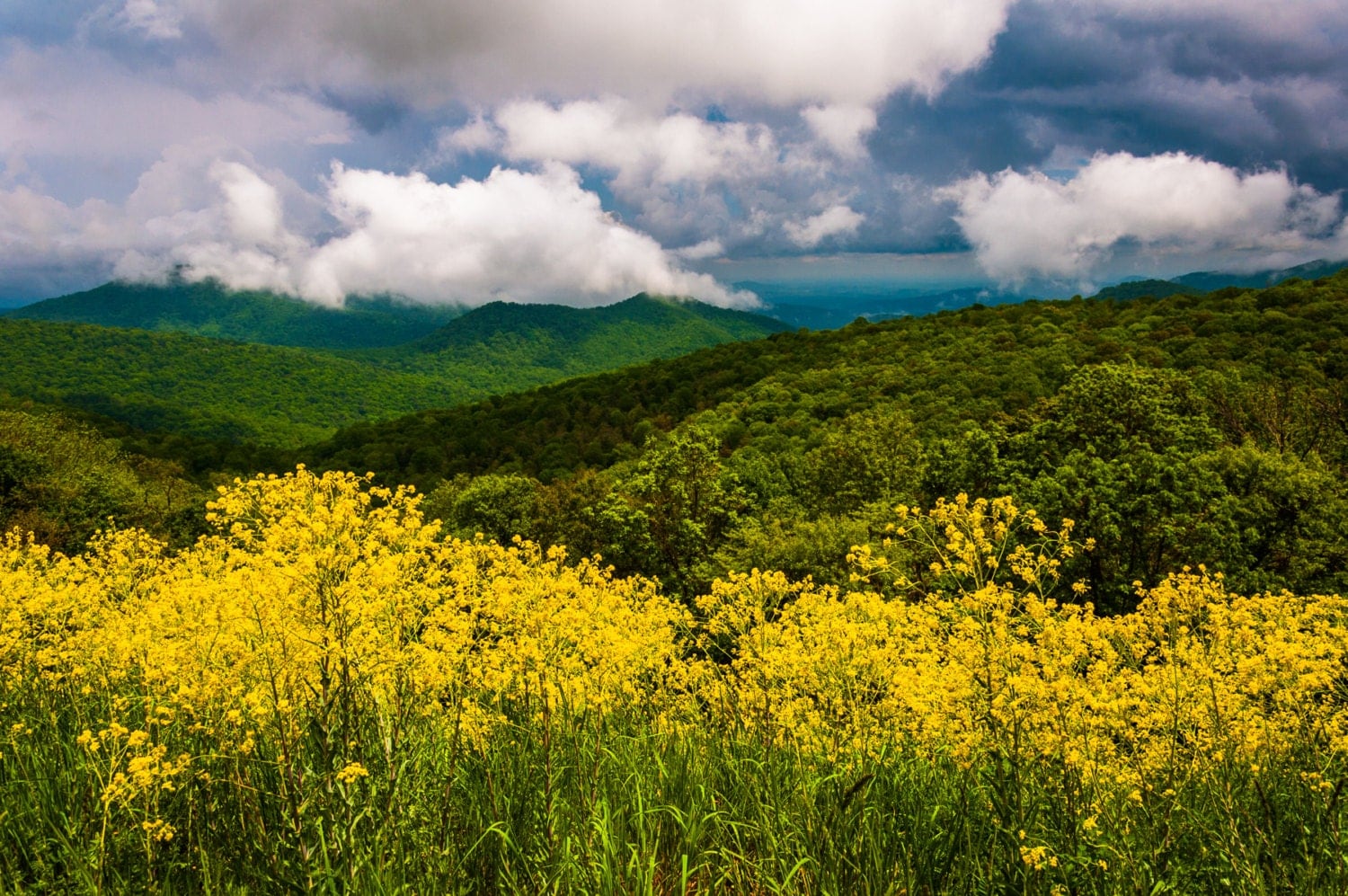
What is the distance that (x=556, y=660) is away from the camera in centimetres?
483

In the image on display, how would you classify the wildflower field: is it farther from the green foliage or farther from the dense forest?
the green foliage

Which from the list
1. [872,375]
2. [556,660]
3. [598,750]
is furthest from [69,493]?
[872,375]

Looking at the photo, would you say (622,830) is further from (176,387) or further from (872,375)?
(176,387)

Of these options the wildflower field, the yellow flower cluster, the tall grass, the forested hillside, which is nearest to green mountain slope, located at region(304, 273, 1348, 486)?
the forested hillside

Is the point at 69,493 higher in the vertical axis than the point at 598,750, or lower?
lower

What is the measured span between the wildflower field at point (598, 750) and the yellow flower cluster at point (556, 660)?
0.04m

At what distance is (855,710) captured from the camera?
533 cm

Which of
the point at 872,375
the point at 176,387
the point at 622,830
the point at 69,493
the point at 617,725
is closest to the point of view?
the point at 622,830

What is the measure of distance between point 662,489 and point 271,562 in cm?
3270

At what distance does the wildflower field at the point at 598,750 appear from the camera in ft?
12.5

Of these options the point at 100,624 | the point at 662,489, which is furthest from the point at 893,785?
the point at 662,489

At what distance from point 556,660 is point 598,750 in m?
0.70

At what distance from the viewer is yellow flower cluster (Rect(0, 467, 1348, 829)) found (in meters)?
3.91

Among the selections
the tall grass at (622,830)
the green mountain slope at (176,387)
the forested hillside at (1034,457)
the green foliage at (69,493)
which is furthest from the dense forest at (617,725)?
the green mountain slope at (176,387)
